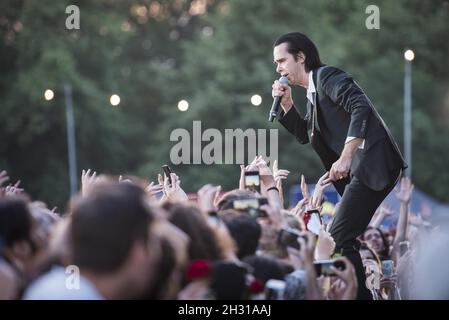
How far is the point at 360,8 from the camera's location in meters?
40.5

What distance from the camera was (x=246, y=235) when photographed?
5.32m

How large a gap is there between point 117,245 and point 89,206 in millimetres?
151

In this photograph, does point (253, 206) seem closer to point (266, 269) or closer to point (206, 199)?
point (206, 199)

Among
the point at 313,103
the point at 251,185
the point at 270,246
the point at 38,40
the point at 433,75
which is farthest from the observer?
the point at 433,75

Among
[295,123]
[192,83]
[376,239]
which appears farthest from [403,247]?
[192,83]

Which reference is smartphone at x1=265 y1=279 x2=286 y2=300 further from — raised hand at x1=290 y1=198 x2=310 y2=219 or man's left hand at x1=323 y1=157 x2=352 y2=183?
raised hand at x1=290 y1=198 x2=310 y2=219

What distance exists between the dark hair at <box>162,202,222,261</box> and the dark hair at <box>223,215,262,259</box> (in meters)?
0.48

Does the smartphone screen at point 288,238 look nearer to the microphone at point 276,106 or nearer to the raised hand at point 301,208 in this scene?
the raised hand at point 301,208

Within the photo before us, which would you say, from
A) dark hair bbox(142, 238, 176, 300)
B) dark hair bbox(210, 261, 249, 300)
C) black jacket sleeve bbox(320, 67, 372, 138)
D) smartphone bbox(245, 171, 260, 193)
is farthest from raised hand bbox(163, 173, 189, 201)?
dark hair bbox(142, 238, 176, 300)

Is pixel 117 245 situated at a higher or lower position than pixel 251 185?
lower

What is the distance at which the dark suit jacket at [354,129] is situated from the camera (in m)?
6.95

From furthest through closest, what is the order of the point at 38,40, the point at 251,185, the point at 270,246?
the point at 38,40, the point at 251,185, the point at 270,246
